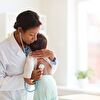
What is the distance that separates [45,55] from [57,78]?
2.04 metres

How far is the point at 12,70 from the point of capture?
1.77 metres

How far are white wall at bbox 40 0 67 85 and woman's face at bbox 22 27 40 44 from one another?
2023mm

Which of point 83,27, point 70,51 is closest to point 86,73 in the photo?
point 70,51

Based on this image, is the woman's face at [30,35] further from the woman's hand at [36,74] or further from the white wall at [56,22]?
the white wall at [56,22]

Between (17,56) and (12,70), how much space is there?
0.09 metres

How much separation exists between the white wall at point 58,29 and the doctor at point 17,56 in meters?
1.99

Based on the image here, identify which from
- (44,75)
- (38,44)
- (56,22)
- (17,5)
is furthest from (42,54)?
(56,22)

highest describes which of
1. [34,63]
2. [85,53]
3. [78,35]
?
[34,63]

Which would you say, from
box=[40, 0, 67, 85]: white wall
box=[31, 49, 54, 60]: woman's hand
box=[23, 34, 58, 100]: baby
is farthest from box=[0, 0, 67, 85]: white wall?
box=[31, 49, 54, 60]: woman's hand

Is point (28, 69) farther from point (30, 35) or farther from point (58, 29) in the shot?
point (58, 29)

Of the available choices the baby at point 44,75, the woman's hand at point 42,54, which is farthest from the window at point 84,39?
the woman's hand at point 42,54

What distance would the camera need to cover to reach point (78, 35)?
12.7 feet

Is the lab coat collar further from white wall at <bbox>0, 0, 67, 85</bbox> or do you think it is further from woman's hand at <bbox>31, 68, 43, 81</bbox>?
white wall at <bbox>0, 0, 67, 85</bbox>

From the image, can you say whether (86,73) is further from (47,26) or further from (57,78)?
(47,26)
